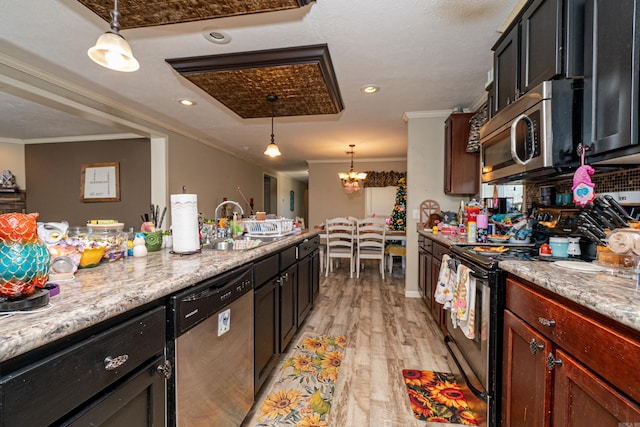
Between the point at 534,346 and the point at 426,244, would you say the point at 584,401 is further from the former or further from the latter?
the point at 426,244

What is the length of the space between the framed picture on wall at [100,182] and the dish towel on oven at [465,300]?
5364 millimetres

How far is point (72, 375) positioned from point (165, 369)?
0.33 meters

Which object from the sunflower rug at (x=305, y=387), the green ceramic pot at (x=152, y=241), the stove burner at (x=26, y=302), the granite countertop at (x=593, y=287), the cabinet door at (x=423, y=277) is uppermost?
the green ceramic pot at (x=152, y=241)

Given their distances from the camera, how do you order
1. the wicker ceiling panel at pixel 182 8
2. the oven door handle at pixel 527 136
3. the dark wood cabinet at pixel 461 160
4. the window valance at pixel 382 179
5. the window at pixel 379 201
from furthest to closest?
the window at pixel 379 201 < the window valance at pixel 382 179 < the dark wood cabinet at pixel 461 160 < the wicker ceiling panel at pixel 182 8 < the oven door handle at pixel 527 136

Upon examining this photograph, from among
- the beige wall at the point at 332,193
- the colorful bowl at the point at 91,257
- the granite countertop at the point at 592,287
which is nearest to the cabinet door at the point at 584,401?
the granite countertop at the point at 592,287

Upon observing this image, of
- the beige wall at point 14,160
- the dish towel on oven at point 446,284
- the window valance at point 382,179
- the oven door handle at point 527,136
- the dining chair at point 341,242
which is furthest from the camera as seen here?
the window valance at point 382,179

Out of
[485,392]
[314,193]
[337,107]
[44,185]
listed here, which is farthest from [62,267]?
[314,193]

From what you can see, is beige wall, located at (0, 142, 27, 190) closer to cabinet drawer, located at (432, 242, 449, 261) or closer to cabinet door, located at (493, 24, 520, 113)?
cabinet drawer, located at (432, 242, 449, 261)

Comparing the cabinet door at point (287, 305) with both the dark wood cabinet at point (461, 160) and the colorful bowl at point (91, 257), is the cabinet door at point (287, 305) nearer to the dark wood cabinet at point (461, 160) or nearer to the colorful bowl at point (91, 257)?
the colorful bowl at point (91, 257)

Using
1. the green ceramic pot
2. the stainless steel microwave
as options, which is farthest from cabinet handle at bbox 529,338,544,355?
the green ceramic pot

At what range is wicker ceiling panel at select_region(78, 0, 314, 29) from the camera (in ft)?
5.05

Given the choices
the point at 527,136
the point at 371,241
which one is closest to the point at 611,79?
the point at 527,136

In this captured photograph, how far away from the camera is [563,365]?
2.99 feet

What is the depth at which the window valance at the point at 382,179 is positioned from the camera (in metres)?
7.20
